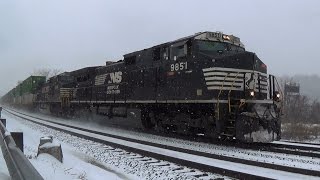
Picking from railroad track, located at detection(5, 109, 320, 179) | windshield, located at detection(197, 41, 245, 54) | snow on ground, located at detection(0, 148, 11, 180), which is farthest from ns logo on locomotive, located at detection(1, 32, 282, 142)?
snow on ground, located at detection(0, 148, 11, 180)

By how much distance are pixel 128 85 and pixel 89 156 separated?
314 inches

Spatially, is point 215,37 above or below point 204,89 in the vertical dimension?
above

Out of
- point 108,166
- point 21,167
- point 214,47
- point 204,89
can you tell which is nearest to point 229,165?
point 108,166

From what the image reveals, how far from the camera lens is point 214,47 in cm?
1316

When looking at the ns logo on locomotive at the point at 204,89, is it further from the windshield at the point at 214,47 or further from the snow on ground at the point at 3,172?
the snow on ground at the point at 3,172

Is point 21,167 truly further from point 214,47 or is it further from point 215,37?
point 215,37

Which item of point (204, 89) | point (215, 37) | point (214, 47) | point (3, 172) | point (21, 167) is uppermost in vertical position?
point (215, 37)

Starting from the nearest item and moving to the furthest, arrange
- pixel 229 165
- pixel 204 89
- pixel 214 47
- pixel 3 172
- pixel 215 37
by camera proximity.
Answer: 1. pixel 3 172
2. pixel 229 165
3. pixel 204 89
4. pixel 214 47
5. pixel 215 37

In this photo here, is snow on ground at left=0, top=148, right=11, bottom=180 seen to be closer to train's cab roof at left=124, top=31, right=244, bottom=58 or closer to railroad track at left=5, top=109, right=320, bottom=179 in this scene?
railroad track at left=5, top=109, right=320, bottom=179

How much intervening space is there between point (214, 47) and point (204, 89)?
1.59m

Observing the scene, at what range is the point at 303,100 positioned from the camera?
40812mm

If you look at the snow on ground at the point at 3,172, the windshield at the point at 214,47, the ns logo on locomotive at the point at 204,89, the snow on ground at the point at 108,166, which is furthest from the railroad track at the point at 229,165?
the snow on ground at the point at 3,172

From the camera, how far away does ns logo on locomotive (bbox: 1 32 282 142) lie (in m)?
11.7

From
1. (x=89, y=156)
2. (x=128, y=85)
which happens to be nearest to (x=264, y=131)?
(x=89, y=156)
